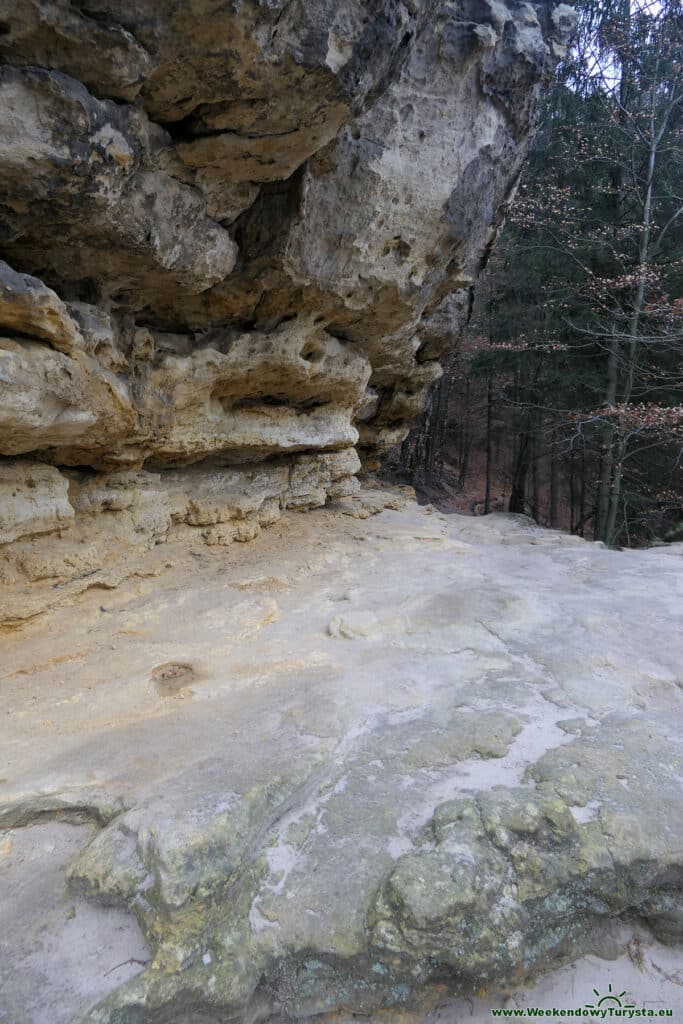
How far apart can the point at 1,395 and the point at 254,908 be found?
309 cm

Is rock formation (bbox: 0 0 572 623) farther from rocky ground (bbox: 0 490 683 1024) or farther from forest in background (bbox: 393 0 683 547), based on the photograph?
forest in background (bbox: 393 0 683 547)

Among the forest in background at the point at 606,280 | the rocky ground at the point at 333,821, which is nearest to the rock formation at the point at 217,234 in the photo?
the rocky ground at the point at 333,821

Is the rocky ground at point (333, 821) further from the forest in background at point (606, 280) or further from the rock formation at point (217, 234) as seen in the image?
the forest in background at point (606, 280)

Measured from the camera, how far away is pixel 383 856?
2285 millimetres

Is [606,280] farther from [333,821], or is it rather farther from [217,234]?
[333,821]

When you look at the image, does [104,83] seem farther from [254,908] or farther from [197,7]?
[254,908]

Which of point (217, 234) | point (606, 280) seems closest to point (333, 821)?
point (217, 234)

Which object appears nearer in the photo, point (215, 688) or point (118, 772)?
point (118, 772)

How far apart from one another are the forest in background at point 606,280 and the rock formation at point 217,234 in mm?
4186

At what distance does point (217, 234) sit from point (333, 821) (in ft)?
A: 13.7

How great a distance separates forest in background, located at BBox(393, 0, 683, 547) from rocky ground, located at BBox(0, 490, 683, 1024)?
284 inches

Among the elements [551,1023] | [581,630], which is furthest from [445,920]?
[581,630]

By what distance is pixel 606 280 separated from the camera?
9734 millimetres

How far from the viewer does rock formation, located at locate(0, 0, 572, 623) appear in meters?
3.22
